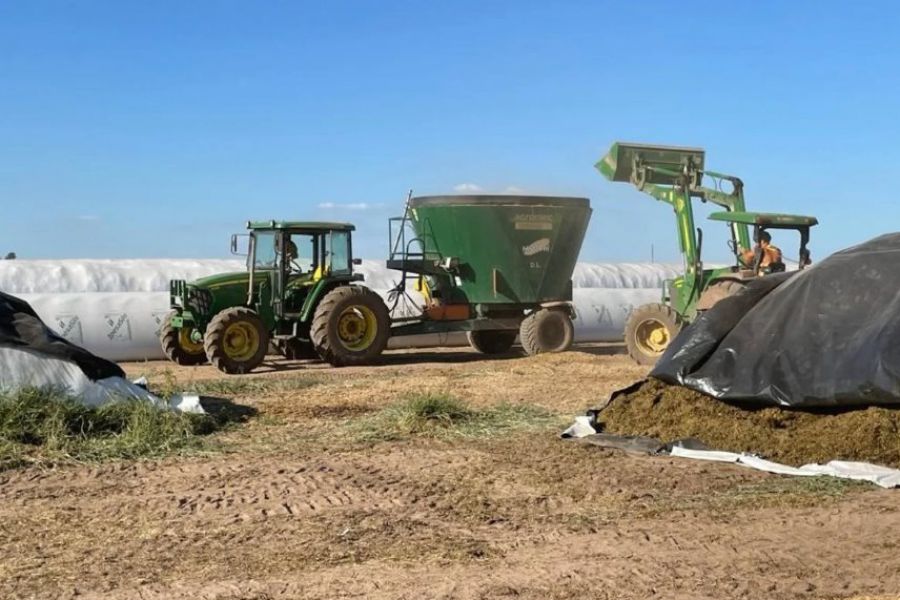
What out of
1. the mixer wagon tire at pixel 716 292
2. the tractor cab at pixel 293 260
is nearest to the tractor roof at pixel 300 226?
the tractor cab at pixel 293 260

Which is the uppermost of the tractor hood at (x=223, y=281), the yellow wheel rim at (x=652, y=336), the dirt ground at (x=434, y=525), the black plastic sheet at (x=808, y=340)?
the tractor hood at (x=223, y=281)

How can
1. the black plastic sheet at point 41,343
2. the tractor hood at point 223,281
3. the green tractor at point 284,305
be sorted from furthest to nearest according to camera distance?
1. the tractor hood at point 223,281
2. the green tractor at point 284,305
3. the black plastic sheet at point 41,343

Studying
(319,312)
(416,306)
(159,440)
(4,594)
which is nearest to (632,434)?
(159,440)

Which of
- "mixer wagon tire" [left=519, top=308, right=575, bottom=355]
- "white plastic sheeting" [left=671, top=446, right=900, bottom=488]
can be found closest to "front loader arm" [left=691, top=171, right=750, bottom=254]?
"mixer wagon tire" [left=519, top=308, right=575, bottom=355]

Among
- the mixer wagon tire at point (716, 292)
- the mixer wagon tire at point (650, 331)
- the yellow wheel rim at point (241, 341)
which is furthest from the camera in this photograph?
the mixer wagon tire at point (650, 331)

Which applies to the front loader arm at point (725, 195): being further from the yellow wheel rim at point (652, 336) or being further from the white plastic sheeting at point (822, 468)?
the white plastic sheeting at point (822, 468)

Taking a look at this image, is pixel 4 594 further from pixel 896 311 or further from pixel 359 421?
pixel 896 311

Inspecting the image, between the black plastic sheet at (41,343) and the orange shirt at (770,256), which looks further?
the orange shirt at (770,256)

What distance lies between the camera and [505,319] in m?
17.7

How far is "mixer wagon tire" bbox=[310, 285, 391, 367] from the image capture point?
50.1ft

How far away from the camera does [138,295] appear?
17.5m

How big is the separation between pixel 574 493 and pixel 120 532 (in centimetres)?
274

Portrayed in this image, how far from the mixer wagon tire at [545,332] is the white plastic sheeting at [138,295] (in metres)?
2.00

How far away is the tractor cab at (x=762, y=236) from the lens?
14461 millimetres
